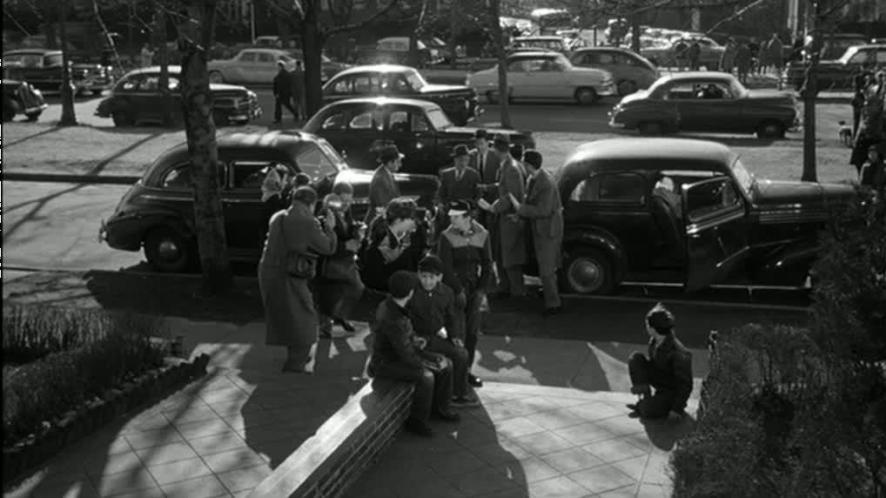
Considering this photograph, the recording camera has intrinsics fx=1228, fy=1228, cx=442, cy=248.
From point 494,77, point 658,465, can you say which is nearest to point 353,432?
point 658,465

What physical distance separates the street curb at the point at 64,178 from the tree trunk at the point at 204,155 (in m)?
9.31

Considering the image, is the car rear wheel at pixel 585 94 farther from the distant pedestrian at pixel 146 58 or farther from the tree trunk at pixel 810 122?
the distant pedestrian at pixel 146 58

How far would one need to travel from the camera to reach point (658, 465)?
8336 mm

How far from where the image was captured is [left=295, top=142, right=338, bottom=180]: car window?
15.2 metres

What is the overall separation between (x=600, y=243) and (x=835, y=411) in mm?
8151

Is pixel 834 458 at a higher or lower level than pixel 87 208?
higher

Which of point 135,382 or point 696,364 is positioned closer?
point 135,382

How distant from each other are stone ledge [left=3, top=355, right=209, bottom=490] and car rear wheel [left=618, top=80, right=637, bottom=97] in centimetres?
2897

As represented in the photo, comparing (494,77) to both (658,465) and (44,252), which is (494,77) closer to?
(44,252)

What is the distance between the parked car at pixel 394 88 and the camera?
94.9 ft

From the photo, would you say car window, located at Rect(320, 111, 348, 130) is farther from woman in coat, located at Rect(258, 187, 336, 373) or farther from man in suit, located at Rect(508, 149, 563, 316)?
woman in coat, located at Rect(258, 187, 336, 373)

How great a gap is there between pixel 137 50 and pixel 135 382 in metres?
49.6

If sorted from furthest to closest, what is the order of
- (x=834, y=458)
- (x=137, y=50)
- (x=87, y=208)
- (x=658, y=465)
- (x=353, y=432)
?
1. (x=137, y=50)
2. (x=87, y=208)
3. (x=658, y=465)
4. (x=353, y=432)
5. (x=834, y=458)

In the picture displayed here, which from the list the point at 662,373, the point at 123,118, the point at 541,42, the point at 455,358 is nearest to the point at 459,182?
the point at 455,358
